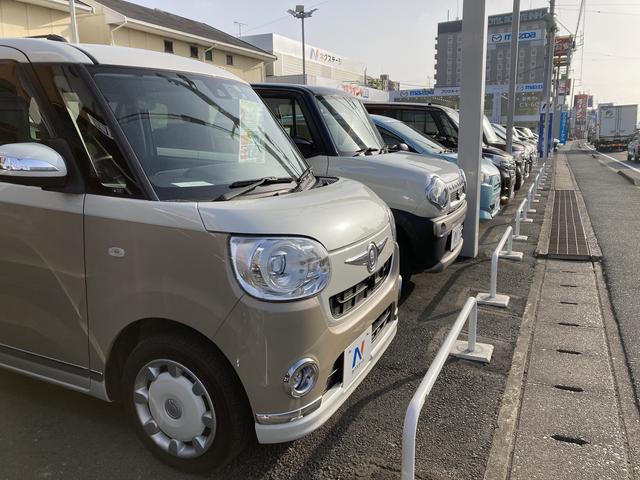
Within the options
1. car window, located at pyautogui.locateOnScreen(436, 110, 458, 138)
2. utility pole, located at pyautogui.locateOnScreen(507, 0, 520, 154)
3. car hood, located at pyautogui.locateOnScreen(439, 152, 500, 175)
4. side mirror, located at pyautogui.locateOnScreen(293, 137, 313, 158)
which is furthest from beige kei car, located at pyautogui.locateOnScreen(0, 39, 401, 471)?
utility pole, located at pyautogui.locateOnScreen(507, 0, 520, 154)

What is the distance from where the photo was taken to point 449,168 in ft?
→ 17.7

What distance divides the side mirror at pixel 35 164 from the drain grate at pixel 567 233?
6.28m

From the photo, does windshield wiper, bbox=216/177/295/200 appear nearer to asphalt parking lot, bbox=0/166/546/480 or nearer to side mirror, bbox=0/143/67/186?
side mirror, bbox=0/143/67/186

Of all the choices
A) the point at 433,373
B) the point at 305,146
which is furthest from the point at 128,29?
the point at 433,373

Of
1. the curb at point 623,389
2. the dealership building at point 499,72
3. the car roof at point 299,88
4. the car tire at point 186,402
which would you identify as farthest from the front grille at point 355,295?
the dealership building at point 499,72

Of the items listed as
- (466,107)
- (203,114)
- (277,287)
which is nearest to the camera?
(277,287)

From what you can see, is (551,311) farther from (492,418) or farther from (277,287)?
(277,287)

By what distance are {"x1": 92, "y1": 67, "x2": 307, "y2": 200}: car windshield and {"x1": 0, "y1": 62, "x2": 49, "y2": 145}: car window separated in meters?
0.40

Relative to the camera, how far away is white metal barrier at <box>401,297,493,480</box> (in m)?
1.99

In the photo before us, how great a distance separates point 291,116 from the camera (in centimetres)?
524

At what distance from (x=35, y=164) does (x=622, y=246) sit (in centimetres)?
758

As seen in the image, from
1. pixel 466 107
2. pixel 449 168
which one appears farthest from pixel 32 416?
pixel 466 107

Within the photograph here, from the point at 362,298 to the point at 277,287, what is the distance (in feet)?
2.07

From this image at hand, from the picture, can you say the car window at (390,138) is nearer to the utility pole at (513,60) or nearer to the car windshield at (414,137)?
the car windshield at (414,137)
